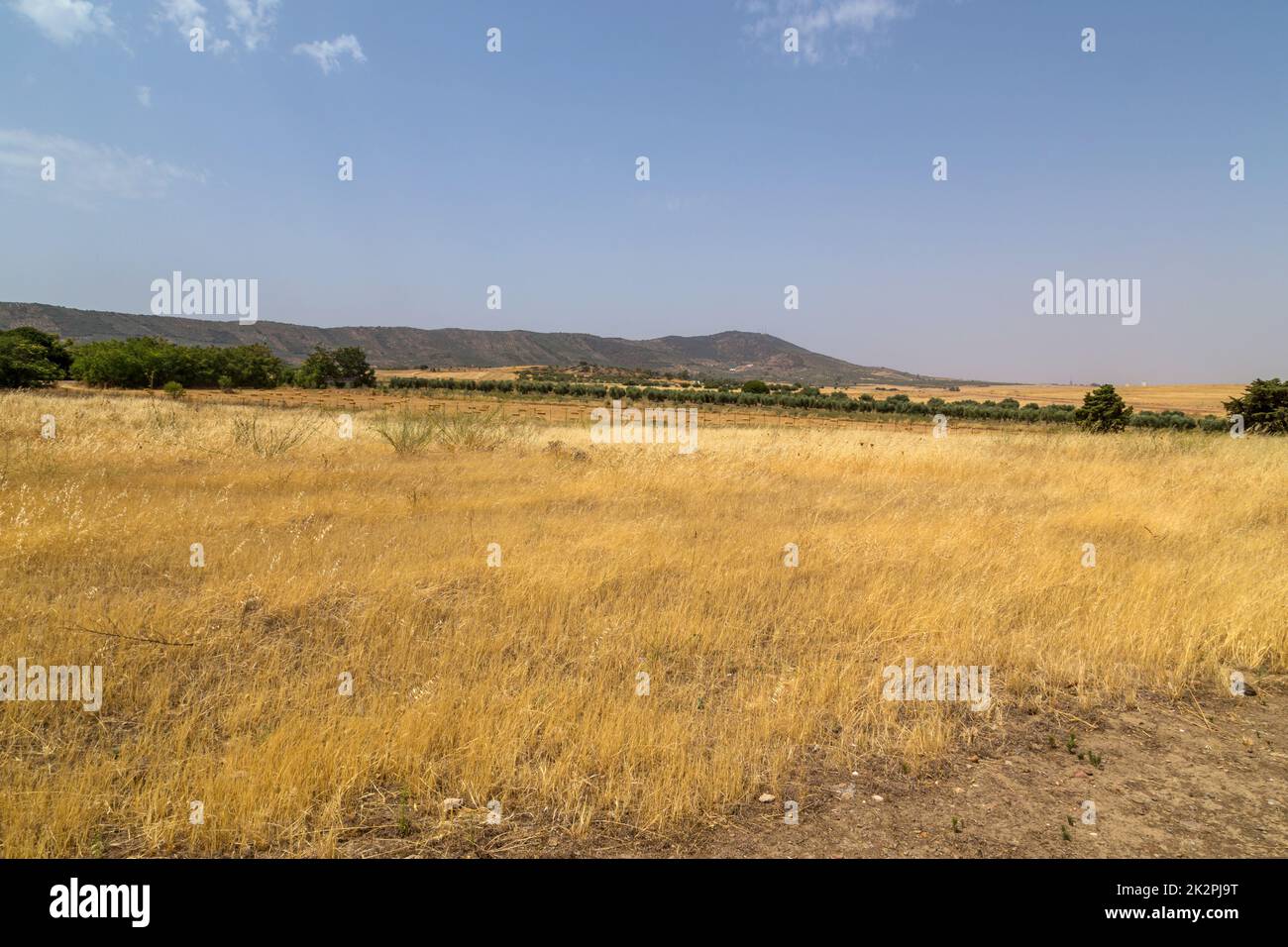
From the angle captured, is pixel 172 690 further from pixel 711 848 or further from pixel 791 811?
pixel 791 811

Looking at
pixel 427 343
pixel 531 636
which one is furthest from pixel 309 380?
pixel 427 343

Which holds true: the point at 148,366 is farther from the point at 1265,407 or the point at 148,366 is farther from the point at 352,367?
the point at 1265,407

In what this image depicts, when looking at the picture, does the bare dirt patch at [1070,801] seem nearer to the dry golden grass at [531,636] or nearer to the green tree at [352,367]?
the dry golden grass at [531,636]

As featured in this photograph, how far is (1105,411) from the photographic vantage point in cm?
2381

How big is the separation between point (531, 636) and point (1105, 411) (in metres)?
26.8

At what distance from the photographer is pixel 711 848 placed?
2.74 meters

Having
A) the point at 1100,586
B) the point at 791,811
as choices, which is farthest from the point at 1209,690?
the point at 791,811

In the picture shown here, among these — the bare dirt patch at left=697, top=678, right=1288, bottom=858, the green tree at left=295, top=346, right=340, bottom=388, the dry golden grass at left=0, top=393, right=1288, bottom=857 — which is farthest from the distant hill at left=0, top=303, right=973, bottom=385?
the bare dirt patch at left=697, top=678, right=1288, bottom=858

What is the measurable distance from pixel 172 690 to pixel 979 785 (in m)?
4.86

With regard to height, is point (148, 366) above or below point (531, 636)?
above

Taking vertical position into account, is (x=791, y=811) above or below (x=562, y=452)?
below

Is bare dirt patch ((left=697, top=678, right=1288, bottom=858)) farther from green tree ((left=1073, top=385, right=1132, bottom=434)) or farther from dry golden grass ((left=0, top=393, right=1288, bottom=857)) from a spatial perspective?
green tree ((left=1073, top=385, right=1132, bottom=434))

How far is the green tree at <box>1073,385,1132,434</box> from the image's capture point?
2355 centimetres
